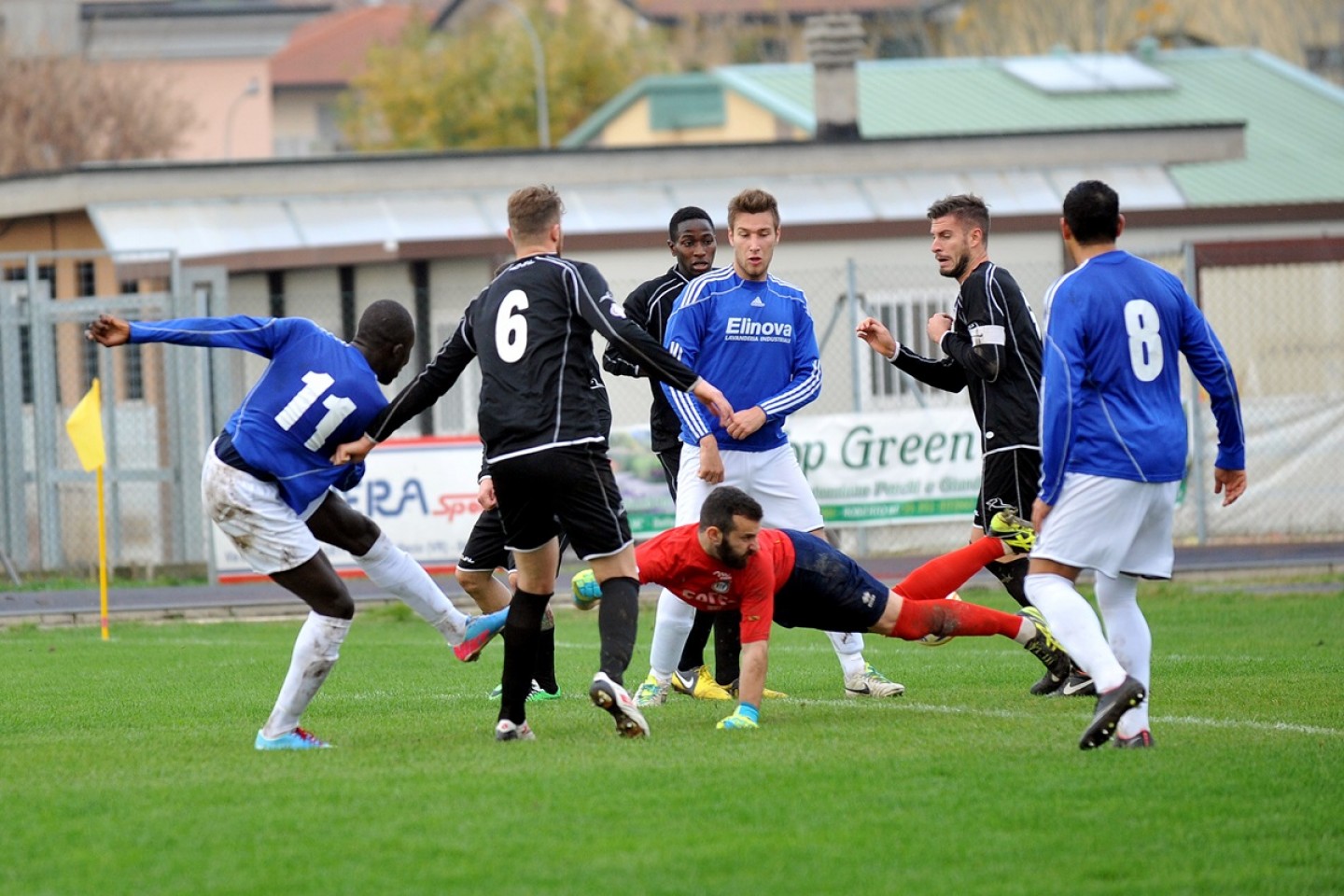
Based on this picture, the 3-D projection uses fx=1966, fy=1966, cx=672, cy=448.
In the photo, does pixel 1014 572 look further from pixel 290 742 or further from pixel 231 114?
pixel 231 114

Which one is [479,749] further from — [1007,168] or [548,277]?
[1007,168]

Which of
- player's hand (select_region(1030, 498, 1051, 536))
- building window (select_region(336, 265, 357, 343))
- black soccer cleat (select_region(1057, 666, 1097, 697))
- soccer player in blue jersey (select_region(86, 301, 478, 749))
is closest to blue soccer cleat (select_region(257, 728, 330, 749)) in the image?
soccer player in blue jersey (select_region(86, 301, 478, 749))

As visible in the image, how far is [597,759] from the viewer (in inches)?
287

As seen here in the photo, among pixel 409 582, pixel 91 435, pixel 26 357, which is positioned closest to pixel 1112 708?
pixel 409 582

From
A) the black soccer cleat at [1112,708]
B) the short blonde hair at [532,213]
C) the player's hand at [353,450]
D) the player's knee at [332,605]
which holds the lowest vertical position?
the black soccer cleat at [1112,708]

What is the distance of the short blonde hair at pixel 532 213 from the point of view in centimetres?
786

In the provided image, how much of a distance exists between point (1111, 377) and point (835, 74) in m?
22.5

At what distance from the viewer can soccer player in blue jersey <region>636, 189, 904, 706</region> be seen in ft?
30.0

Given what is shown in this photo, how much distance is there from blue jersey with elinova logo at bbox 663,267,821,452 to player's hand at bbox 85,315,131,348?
2.65 metres

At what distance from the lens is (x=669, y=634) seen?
9164 millimetres

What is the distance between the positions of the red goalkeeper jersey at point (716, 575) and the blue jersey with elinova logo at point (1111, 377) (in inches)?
51.7

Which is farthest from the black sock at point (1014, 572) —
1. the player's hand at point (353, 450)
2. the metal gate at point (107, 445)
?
the metal gate at point (107, 445)

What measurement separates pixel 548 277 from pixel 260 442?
4.35 ft

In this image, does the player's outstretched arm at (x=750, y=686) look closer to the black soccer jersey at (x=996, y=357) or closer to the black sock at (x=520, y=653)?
the black sock at (x=520, y=653)
